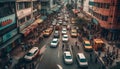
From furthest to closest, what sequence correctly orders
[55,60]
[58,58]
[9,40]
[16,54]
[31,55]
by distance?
1. [16,54]
2. [9,40]
3. [58,58]
4. [55,60]
5. [31,55]

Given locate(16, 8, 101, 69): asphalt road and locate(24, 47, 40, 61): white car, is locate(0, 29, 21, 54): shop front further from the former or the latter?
locate(16, 8, 101, 69): asphalt road

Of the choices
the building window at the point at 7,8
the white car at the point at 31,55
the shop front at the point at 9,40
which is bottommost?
the white car at the point at 31,55

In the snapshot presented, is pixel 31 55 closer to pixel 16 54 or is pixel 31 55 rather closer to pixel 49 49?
pixel 16 54

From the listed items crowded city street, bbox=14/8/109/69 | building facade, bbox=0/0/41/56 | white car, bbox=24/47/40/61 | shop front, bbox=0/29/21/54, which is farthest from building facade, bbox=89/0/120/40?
shop front, bbox=0/29/21/54

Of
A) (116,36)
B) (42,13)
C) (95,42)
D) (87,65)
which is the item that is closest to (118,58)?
(95,42)

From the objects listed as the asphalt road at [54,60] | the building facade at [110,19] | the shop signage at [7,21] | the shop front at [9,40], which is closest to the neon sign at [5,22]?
the shop signage at [7,21]

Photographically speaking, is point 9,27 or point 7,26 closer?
point 7,26

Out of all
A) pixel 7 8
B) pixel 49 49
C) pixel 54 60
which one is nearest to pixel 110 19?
pixel 49 49

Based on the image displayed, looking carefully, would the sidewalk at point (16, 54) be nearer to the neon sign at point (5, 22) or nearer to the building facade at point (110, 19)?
the neon sign at point (5, 22)

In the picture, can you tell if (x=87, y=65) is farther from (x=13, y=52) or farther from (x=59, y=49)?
(x=13, y=52)
